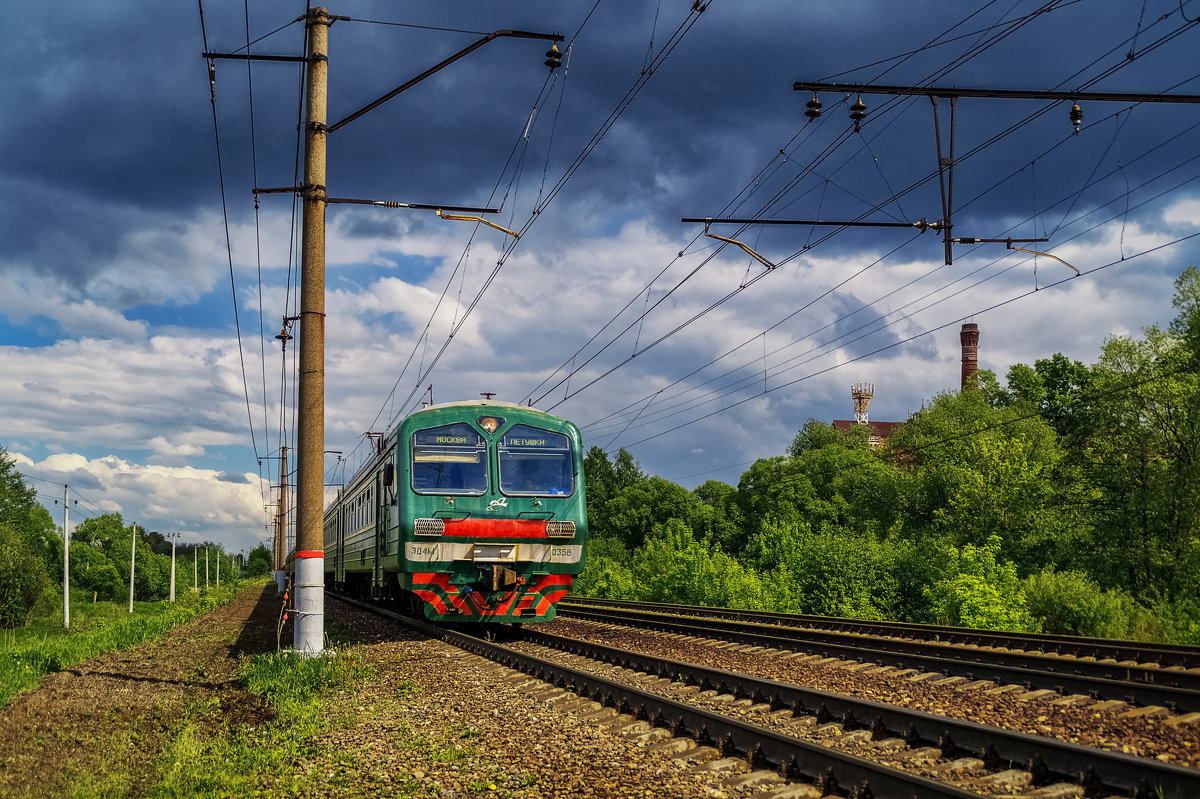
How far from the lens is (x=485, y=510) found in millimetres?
14914

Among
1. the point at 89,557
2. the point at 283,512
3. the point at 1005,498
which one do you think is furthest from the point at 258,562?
the point at 1005,498

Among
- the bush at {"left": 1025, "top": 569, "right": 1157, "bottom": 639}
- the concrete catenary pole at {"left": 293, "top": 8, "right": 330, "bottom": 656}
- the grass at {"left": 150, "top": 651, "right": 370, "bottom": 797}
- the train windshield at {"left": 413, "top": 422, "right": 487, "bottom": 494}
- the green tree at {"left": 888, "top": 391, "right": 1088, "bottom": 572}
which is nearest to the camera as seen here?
the grass at {"left": 150, "top": 651, "right": 370, "bottom": 797}

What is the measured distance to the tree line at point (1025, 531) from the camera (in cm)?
2119

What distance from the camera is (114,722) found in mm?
9289

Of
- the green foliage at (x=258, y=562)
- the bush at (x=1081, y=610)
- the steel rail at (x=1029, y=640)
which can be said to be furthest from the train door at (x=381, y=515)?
the green foliage at (x=258, y=562)

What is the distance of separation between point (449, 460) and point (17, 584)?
158 ft

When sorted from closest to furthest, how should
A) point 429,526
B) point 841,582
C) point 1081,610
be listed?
1. point 429,526
2. point 1081,610
3. point 841,582

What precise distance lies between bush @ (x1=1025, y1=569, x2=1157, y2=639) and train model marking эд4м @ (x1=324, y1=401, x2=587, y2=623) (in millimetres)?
11177

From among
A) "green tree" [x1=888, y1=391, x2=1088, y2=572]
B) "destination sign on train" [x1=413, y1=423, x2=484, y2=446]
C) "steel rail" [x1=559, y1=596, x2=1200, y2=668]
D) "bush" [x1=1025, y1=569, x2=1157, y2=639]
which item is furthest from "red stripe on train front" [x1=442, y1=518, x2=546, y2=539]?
"green tree" [x1=888, y1=391, x2=1088, y2=572]

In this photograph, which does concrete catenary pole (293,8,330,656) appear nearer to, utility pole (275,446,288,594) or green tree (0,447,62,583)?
utility pole (275,446,288,594)

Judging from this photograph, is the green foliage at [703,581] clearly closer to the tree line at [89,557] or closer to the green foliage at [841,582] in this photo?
the green foliage at [841,582]

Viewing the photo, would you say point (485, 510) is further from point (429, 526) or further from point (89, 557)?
point (89, 557)

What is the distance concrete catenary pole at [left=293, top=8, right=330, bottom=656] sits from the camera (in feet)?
42.5

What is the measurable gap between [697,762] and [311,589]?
24.8 feet
